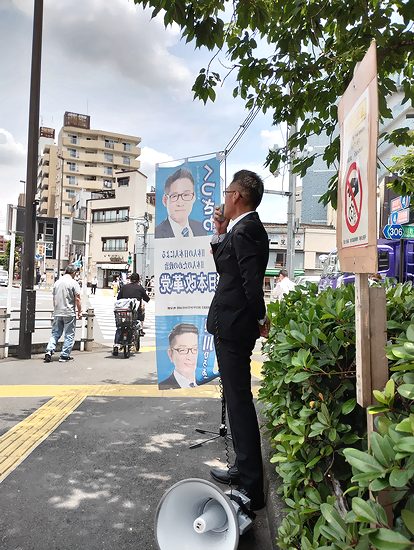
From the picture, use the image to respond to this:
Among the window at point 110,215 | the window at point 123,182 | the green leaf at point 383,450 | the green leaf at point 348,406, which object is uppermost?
the window at point 123,182

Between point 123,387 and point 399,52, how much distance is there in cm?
510

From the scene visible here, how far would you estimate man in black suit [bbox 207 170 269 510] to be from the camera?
2537 millimetres

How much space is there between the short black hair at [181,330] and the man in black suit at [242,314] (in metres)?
1.41

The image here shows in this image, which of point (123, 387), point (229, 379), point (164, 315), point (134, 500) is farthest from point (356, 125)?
point (123, 387)

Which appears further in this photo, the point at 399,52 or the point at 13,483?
the point at 399,52

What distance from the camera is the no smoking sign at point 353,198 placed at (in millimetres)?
1454

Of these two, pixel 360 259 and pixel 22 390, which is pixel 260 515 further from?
pixel 22 390

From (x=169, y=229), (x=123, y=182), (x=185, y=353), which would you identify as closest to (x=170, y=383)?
(x=185, y=353)

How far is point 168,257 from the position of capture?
4270mm

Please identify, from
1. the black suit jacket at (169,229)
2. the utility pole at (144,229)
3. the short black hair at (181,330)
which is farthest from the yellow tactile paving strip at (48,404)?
the utility pole at (144,229)

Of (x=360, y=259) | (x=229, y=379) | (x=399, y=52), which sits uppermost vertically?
(x=399, y=52)

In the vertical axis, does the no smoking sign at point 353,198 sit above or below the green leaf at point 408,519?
above

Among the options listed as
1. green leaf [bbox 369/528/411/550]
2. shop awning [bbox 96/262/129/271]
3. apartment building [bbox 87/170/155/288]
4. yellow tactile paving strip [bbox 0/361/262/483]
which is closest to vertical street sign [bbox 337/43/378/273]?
green leaf [bbox 369/528/411/550]

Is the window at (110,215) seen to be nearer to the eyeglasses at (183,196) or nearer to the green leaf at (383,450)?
the eyeglasses at (183,196)
